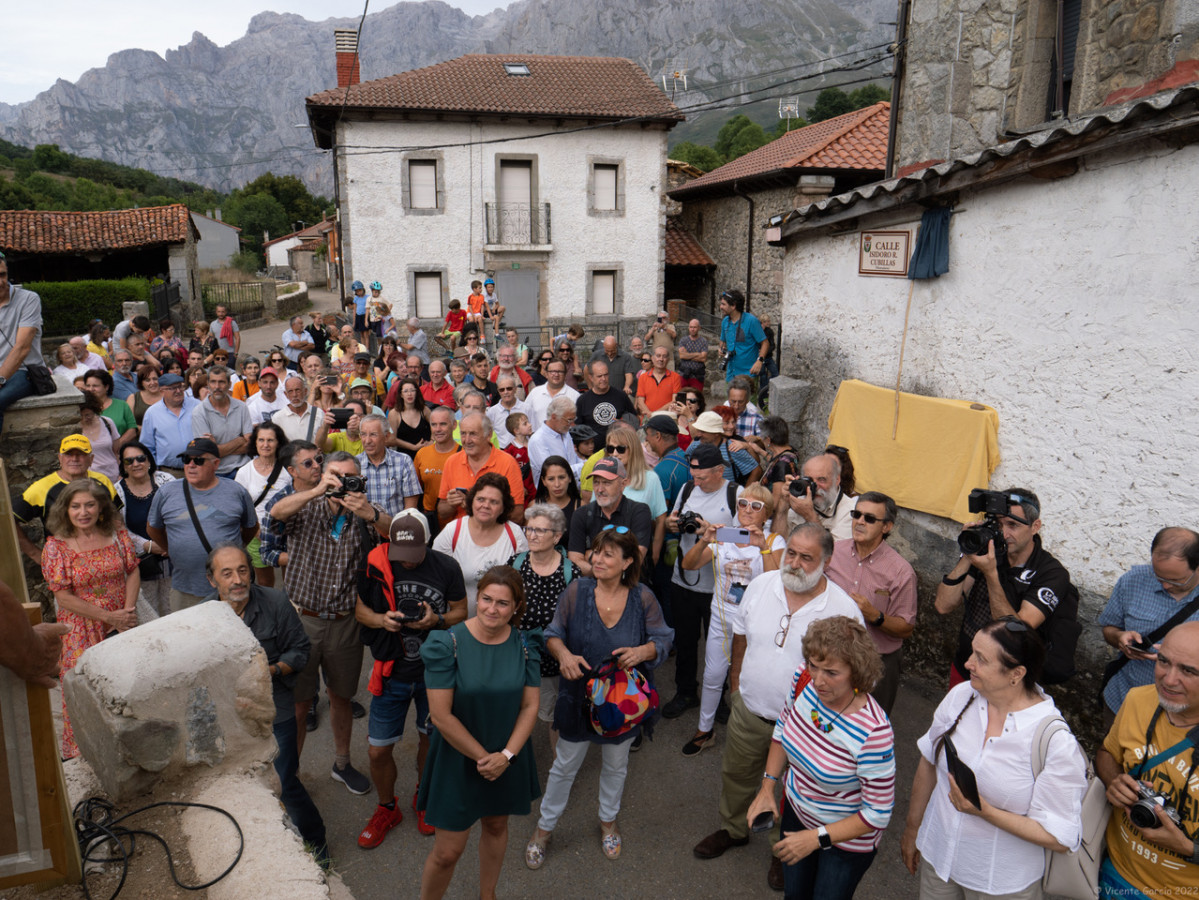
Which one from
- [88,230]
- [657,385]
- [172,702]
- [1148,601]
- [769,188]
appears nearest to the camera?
[172,702]

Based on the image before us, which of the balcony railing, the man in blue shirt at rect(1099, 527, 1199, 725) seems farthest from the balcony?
the man in blue shirt at rect(1099, 527, 1199, 725)

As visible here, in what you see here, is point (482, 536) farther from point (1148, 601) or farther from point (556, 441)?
point (1148, 601)

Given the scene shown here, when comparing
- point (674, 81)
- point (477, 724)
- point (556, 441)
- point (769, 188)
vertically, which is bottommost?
point (477, 724)

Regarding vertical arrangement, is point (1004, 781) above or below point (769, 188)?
below

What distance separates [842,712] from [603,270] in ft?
68.5

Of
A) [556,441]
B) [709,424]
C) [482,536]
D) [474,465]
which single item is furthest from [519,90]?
[482,536]

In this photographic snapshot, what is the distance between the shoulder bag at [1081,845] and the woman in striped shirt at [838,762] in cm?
50

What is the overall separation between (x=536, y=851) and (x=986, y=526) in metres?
2.80

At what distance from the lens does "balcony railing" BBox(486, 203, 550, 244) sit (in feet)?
70.5

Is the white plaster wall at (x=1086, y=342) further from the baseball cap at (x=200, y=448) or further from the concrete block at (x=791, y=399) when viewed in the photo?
the baseball cap at (x=200, y=448)

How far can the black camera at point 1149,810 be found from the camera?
2504 mm

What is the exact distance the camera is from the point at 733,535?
434 cm

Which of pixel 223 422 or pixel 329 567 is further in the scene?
pixel 223 422

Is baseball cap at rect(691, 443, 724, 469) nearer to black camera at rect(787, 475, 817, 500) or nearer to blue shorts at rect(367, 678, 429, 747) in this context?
black camera at rect(787, 475, 817, 500)
